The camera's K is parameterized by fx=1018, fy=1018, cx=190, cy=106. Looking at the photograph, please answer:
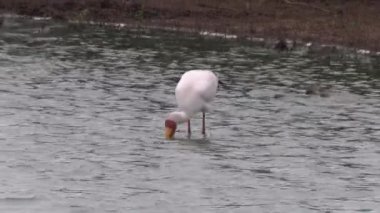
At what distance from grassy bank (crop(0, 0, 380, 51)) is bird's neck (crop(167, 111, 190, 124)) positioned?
57.2 ft

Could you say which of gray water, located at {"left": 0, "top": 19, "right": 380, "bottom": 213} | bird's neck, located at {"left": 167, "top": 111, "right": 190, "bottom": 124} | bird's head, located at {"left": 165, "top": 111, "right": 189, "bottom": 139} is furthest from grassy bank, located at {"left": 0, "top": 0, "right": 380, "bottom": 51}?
bird's head, located at {"left": 165, "top": 111, "right": 189, "bottom": 139}

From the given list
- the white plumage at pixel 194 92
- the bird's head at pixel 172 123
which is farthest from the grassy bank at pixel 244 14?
the bird's head at pixel 172 123

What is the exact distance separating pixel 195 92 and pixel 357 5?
26.7 meters

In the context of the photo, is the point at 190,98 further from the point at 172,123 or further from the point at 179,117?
the point at 172,123

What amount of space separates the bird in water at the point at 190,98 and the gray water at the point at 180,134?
1.02 ft

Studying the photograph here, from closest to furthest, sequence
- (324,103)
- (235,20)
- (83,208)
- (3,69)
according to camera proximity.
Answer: (83,208) → (324,103) → (3,69) → (235,20)

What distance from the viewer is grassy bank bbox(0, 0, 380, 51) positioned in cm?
3622

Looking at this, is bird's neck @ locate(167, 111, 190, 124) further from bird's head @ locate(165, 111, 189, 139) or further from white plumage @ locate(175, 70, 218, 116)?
white plumage @ locate(175, 70, 218, 116)

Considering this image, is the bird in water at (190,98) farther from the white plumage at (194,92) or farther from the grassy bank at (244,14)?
the grassy bank at (244,14)

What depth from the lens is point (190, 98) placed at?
17.6m

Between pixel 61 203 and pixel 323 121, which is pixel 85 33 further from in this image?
pixel 61 203

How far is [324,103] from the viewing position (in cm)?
2211

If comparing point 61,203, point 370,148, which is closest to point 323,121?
point 370,148

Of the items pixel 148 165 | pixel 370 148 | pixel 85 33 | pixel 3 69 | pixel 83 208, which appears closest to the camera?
pixel 83 208
